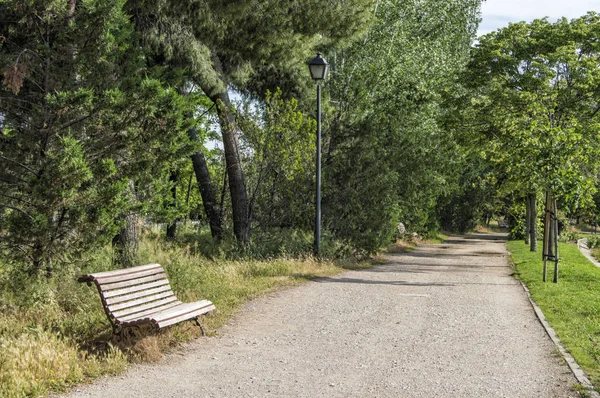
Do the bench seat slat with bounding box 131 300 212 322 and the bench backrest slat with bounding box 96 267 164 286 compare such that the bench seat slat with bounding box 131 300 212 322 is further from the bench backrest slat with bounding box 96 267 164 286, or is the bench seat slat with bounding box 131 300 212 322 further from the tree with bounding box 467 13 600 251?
the tree with bounding box 467 13 600 251

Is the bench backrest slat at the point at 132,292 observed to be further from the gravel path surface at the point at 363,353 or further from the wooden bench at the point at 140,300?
the gravel path surface at the point at 363,353

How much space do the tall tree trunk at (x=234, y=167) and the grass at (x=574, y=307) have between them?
7.32m

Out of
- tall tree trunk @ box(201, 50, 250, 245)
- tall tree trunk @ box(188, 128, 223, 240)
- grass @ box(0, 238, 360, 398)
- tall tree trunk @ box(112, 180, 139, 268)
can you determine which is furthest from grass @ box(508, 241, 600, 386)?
tall tree trunk @ box(188, 128, 223, 240)

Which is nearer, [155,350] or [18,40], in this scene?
[155,350]

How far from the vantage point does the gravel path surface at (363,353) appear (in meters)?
6.22

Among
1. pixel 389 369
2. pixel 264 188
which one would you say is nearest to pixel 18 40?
pixel 389 369

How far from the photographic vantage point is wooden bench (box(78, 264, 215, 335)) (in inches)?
280

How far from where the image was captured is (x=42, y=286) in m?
8.58

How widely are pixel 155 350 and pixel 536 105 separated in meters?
12.2

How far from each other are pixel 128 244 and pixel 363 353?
623 centimetres

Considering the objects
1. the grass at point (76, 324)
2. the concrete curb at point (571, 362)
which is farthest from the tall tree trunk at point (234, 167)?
the concrete curb at point (571, 362)

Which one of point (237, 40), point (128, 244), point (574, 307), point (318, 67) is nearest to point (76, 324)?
point (128, 244)

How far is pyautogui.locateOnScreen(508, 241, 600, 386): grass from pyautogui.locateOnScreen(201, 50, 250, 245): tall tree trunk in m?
7.32

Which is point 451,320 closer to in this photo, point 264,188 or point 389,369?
point 389,369
